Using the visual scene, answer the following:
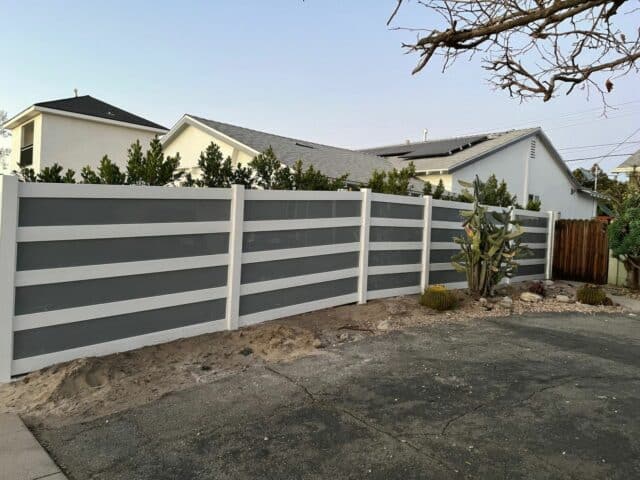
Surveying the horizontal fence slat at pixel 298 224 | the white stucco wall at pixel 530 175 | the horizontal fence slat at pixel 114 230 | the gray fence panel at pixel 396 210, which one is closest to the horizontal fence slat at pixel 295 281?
the horizontal fence slat at pixel 298 224

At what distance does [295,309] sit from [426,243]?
3208 mm

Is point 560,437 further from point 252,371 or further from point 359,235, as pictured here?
point 359,235

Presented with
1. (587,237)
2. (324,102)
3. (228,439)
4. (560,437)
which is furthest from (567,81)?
(324,102)

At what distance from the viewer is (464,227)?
851cm

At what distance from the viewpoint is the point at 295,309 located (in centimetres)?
614

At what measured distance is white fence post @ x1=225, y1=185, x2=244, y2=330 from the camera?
5262 mm

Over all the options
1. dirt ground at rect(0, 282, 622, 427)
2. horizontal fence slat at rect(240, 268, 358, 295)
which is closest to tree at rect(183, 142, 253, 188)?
horizontal fence slat at rect(240, 268, 358, 295)

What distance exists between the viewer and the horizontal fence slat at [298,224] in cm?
552

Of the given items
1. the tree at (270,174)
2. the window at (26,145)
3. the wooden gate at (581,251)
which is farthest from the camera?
the window at (26,145)

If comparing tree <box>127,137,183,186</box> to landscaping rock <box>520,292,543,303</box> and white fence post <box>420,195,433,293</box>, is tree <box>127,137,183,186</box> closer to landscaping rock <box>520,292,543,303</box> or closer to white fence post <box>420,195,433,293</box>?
white fence post <box>420,195,433,293</box>

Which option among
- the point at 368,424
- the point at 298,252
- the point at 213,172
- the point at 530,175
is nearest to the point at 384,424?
the point at 368,424

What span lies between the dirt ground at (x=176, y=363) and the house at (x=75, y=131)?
13402mm

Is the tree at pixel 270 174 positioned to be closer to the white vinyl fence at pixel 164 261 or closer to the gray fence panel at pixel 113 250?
the white vinyl fence at pixel 164 261

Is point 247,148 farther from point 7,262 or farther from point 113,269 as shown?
point 7,262
